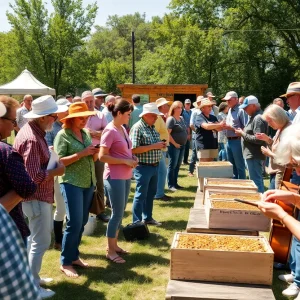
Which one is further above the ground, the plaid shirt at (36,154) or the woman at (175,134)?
the plaid shirt at (36,154)

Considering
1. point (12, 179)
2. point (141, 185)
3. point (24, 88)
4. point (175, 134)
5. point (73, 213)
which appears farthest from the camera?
point (24, 88)

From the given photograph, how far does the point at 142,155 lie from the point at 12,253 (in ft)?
15.7

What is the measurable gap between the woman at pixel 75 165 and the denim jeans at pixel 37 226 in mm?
500

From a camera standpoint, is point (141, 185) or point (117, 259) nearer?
Result: point (117, 259)

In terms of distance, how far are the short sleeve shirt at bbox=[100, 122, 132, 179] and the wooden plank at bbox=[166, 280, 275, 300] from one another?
1919mm

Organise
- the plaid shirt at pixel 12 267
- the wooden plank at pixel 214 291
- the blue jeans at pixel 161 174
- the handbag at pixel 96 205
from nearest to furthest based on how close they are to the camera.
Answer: the plaid shirt at pixel 12 267, the wooden plank at pixel 214 291, the handbag at pixel 96 205, the blue jeans at pixel 161 174

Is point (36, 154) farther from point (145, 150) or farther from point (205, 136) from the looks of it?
point (205, 136)

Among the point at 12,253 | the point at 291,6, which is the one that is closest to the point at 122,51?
the point at 291,6

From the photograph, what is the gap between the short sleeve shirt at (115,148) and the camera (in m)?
5.06

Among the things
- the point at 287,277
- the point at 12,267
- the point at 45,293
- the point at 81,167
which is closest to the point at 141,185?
the point at 81,167

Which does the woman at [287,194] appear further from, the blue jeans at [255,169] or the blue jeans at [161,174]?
the blue jeans at [161,174]

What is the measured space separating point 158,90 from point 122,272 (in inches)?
549

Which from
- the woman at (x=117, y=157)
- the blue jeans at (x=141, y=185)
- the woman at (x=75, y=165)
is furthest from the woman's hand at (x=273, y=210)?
the blue jeans at (x=141, y=185)

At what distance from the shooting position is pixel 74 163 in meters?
4.76
